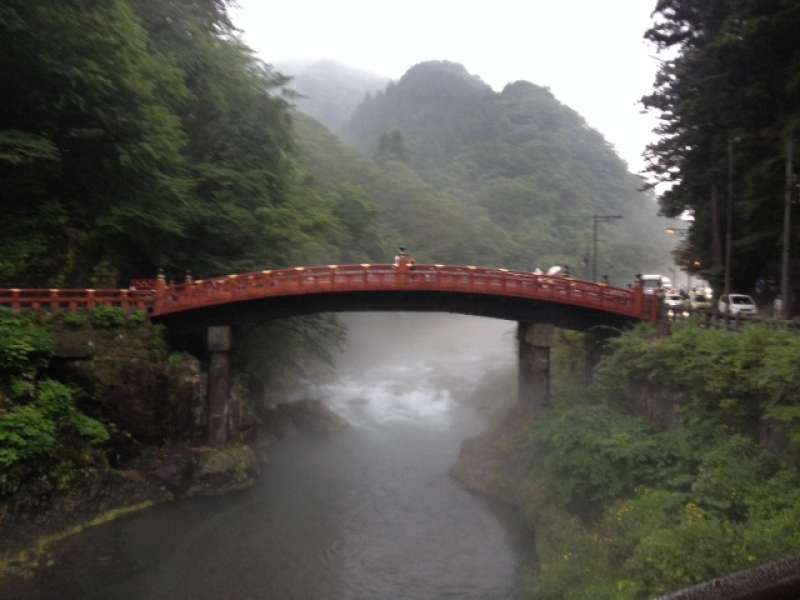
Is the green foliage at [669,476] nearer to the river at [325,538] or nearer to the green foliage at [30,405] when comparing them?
the river at [325,538]

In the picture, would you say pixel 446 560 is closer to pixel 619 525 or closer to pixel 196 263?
pixel 619 525

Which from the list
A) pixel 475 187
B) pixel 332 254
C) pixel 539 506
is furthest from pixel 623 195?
pixel 539 506

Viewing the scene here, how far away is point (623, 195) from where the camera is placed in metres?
113

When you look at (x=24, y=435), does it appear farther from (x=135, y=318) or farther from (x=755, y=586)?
(x=755, y=586)

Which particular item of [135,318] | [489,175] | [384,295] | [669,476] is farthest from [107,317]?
[489,175]

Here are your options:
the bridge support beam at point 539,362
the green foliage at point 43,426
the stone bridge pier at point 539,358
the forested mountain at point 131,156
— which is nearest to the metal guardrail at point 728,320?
the stone bridge pier at point 539,358

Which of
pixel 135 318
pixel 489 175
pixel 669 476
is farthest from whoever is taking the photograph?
pixel 489 175

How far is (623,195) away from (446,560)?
106966 mm

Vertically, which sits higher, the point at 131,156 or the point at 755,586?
the point at 131,156

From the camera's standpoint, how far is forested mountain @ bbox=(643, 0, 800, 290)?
2124 centimetres

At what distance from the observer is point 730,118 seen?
24.0 metres

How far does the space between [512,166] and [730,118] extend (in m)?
80.0

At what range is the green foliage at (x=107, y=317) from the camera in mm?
20859

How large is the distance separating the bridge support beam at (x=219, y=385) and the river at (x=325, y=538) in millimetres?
2577
